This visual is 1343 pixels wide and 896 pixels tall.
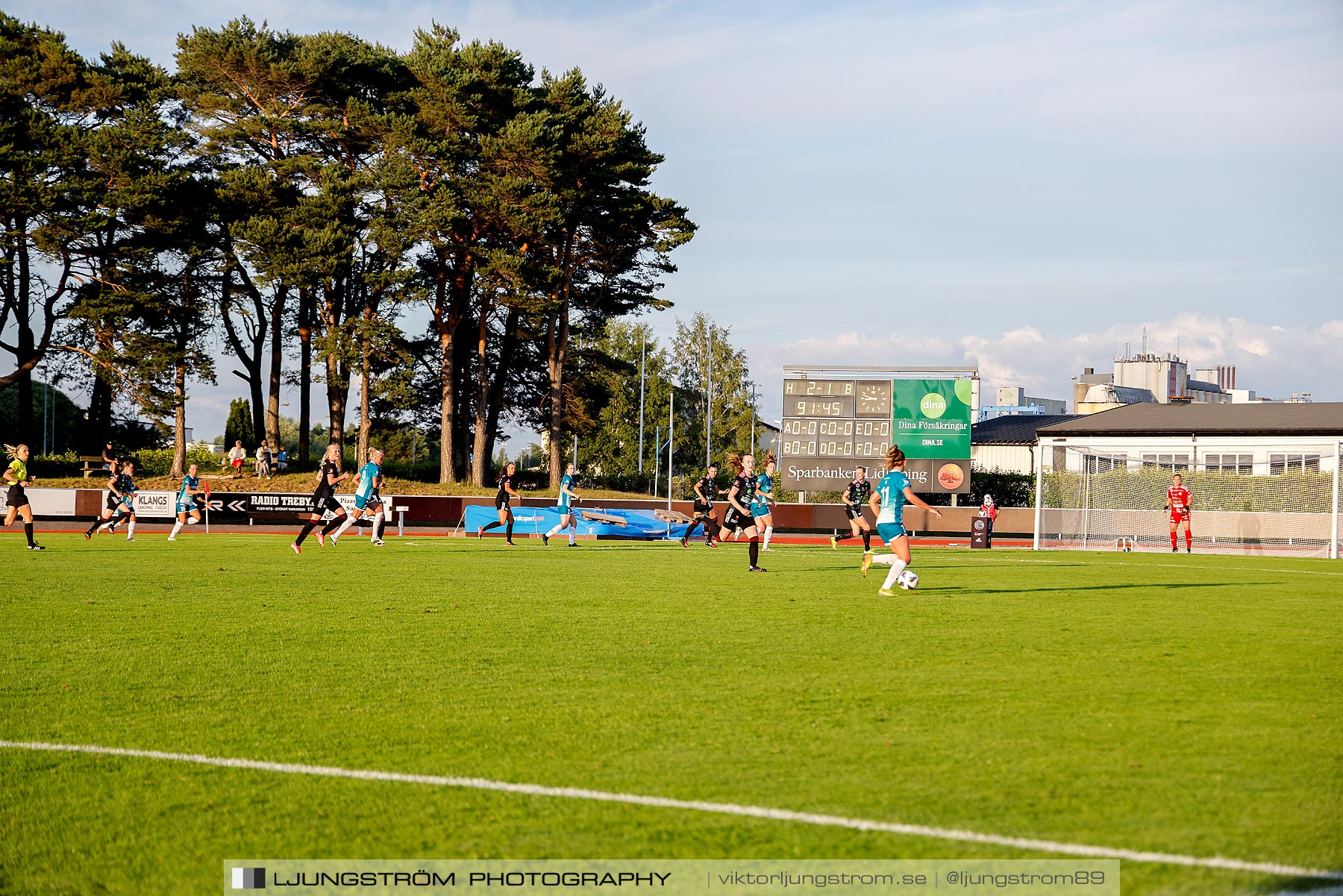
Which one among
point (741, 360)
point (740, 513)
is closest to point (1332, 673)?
point (740, 513)

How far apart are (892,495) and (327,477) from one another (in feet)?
41.4

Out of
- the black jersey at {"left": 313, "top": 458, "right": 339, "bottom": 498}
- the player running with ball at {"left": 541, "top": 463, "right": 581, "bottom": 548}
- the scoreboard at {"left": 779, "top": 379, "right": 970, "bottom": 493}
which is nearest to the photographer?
the black jersey at {"left": 313, "top": 458, "right": 339, "bottom": 498}

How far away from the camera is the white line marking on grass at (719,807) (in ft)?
14.1

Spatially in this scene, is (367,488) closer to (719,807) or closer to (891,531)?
(891,531)

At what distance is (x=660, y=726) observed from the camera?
6.61m

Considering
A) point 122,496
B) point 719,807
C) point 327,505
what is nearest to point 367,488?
point 327,505

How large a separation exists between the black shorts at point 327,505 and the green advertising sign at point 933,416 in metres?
23.5

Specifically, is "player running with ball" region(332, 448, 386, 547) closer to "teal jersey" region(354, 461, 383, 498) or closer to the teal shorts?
"teal jersey" region(354, 461, 383, 498)

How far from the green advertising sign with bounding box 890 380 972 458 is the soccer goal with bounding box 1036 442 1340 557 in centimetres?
494

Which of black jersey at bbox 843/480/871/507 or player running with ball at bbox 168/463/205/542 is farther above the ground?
black jersey at bbox 843/480/871/507

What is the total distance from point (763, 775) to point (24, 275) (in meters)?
54.2

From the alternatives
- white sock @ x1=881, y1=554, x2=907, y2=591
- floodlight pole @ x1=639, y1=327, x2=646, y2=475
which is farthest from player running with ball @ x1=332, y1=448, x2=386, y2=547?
floodlight pole @ x1=639, y1=327, x2=646, y2=475

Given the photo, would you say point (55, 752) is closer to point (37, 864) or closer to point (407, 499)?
point (37, 864)

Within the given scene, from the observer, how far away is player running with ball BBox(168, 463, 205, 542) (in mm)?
28531
